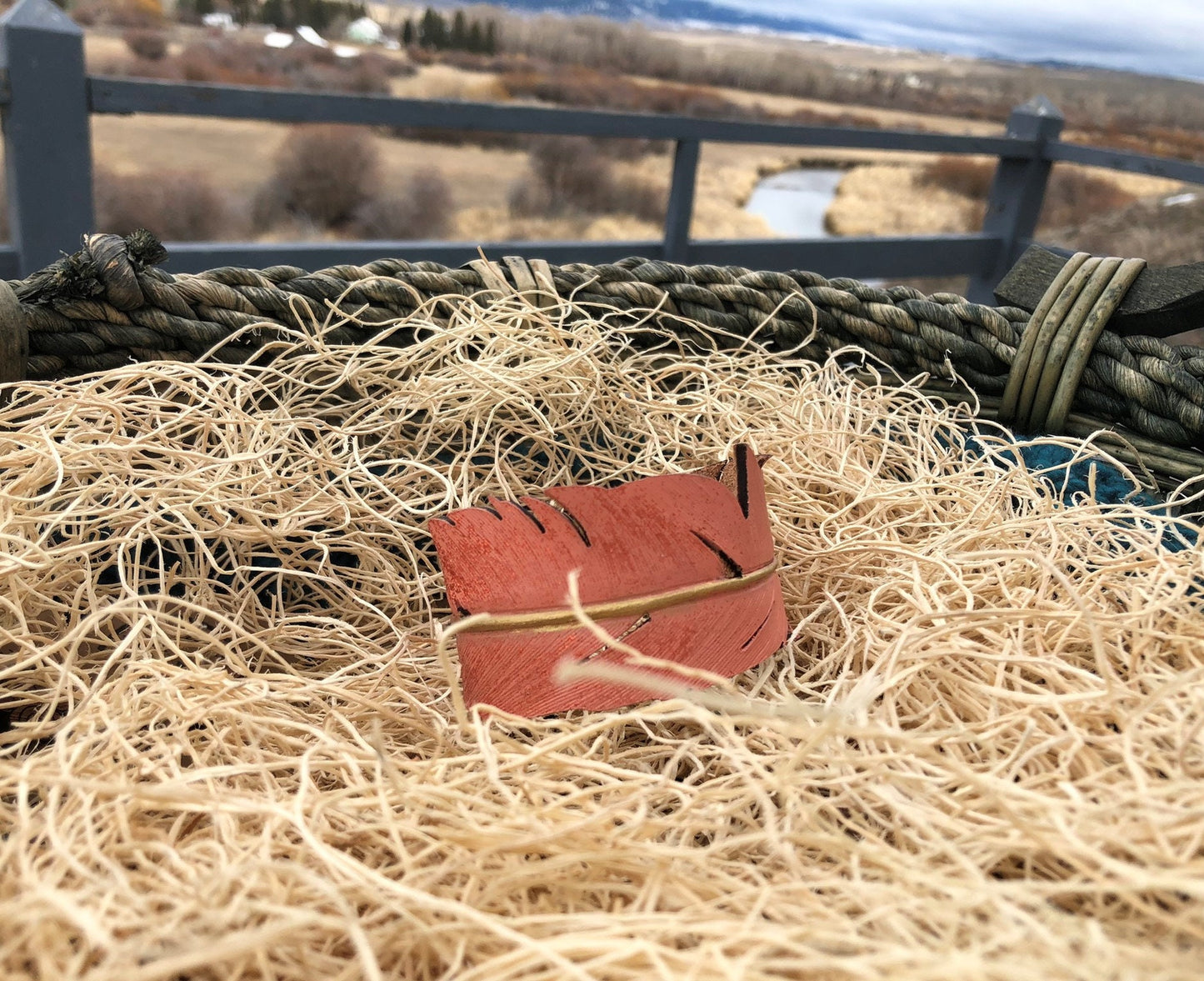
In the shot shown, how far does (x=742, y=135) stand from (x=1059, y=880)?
5.88ft

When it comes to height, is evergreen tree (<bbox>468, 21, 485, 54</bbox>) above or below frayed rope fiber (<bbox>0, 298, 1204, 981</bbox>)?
above

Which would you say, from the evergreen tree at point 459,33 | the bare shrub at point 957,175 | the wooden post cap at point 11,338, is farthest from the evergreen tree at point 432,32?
the wooden post cap at point 11,338

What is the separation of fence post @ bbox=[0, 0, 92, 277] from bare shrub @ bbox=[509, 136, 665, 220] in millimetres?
1044

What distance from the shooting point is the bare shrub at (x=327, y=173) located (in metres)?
2.15

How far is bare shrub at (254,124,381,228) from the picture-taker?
2154 millimetres

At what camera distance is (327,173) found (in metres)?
2.21

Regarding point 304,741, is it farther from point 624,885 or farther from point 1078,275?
point 1078,275

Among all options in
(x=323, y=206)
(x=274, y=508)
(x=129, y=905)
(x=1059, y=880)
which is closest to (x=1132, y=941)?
(x=1059, y=880)

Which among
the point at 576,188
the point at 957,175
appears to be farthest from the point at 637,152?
the point at 957,175

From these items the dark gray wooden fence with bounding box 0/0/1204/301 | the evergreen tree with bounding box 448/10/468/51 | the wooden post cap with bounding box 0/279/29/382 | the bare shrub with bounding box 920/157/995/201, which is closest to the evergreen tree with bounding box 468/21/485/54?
the evergreen tree with bounding box 448/10/468/51

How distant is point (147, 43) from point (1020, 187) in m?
1.89

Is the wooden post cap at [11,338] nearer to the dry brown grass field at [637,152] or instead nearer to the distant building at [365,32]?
the dry brown grass field at [637,152]

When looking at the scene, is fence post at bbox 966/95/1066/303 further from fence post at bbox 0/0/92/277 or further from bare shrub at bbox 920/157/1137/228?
fence post at bbox 0/0/92/277

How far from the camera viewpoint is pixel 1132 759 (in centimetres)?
31
